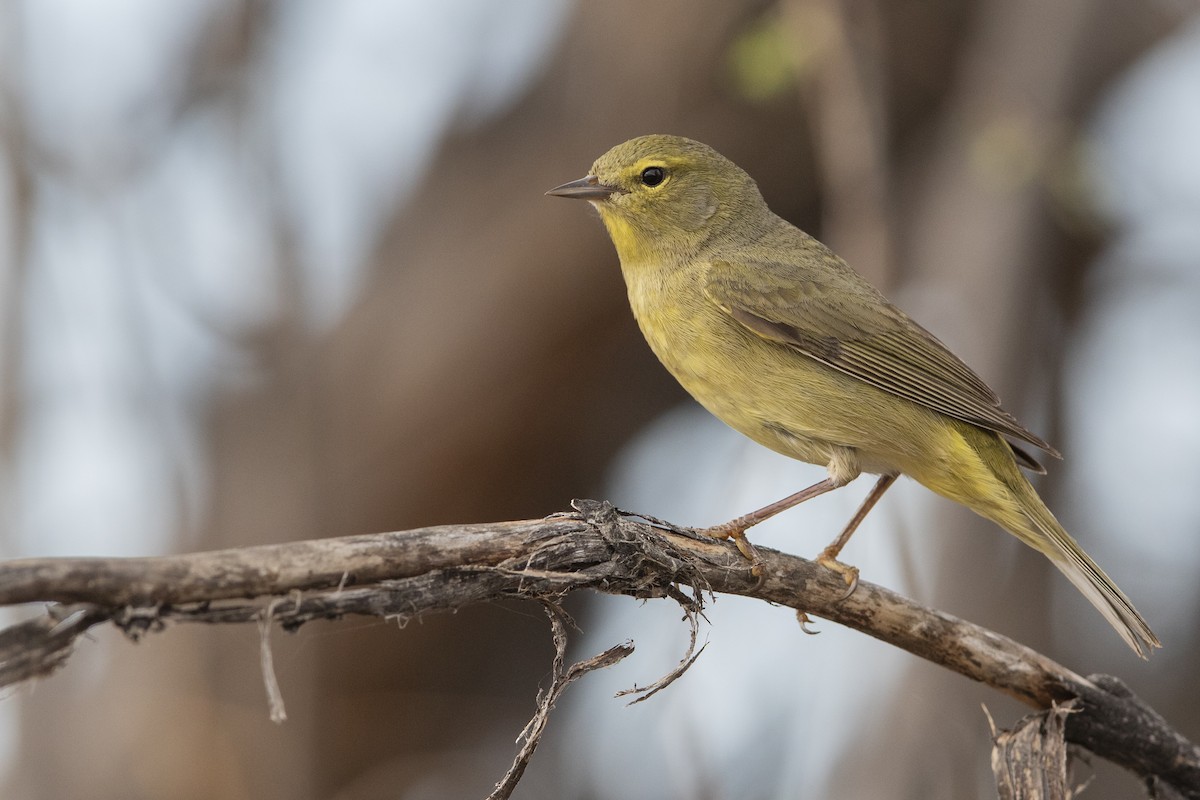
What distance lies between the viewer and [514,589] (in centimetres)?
240

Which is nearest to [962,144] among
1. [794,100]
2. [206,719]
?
[794,100]

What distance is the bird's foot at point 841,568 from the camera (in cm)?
296

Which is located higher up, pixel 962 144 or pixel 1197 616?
pixel 962 144

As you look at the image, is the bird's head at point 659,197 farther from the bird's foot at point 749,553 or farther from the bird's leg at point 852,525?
the bird's foot at point 749,553

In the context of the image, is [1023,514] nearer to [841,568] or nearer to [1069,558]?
[1069,558]

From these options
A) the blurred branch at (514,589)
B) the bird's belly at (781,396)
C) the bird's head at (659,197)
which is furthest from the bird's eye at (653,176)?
the blurred branch at (514,589)

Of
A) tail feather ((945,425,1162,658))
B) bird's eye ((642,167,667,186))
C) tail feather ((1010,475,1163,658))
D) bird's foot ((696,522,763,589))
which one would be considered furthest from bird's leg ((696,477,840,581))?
bird's eye ((642,167,667,186))

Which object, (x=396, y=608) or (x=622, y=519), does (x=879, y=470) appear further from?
(x=396, y=608)

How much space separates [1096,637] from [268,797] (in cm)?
452

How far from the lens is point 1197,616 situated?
6875mm

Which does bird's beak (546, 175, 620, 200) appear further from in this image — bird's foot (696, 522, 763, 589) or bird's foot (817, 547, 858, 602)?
Answer: bird's foot (696, 522, 763, 589)

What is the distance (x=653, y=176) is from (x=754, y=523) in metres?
1.61

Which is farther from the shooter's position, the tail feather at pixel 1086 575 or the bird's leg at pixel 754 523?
the tail feather at pixel 1086 575

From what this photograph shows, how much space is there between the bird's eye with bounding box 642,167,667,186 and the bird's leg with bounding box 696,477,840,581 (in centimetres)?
136
